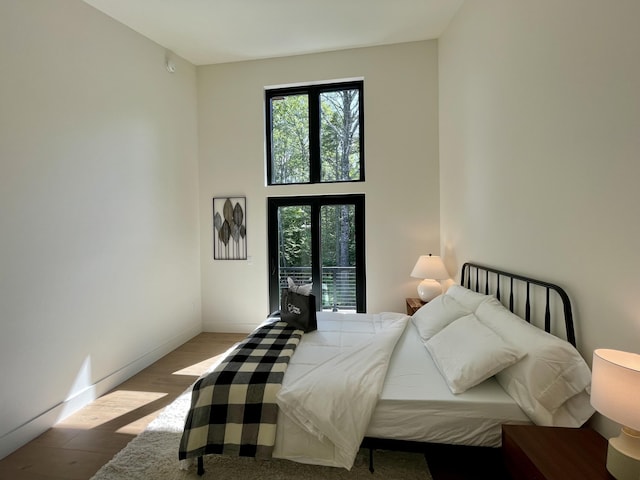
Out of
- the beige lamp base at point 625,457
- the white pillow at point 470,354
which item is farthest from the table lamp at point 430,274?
the beige lamp base at point 625,457

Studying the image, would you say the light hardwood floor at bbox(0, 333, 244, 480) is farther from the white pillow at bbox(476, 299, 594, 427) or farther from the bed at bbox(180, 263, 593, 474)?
the white pillow at bbox(476, 299, 594, 427)

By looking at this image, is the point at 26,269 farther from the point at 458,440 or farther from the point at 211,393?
the point at 458,440

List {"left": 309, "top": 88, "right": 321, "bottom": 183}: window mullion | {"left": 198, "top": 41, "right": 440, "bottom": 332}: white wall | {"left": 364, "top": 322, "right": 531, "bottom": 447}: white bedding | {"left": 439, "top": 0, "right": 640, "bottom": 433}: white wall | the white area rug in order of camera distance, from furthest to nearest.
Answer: {"left": 309, "top": 88, "right": 321, "bottom": 183}: window mullion < {"left": 198, "top": 41, "right": 440, "bottom": 332}: white wall < the white area rug < {"left": 364, "top": 322, "right": 531, "bottom": 447}: white bedding < {"left": 439, "top": 0, "right": 640, "bottom": 433}: white wall

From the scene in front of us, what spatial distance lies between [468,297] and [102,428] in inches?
115

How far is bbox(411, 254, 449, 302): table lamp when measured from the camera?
324 centimetres

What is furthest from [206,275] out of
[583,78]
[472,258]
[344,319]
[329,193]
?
[583,78]

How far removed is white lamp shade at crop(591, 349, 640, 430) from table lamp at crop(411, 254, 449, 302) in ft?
6.80

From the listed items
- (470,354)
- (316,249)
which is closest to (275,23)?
(316,249)

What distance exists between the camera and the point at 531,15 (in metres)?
1.89

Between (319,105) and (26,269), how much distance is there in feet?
11.3

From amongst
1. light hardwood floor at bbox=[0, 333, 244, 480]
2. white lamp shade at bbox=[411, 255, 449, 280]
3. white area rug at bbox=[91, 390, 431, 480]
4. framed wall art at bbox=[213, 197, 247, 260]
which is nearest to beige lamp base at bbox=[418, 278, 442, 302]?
white lamp shade at bbox=[411, 255, 449, 280]

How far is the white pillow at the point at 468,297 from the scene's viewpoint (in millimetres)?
2301

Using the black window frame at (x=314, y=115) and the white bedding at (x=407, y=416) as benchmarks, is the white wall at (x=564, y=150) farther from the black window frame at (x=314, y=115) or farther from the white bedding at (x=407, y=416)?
the black window frame at (x=314, y=115)

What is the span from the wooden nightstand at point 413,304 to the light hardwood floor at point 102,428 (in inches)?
88.8
